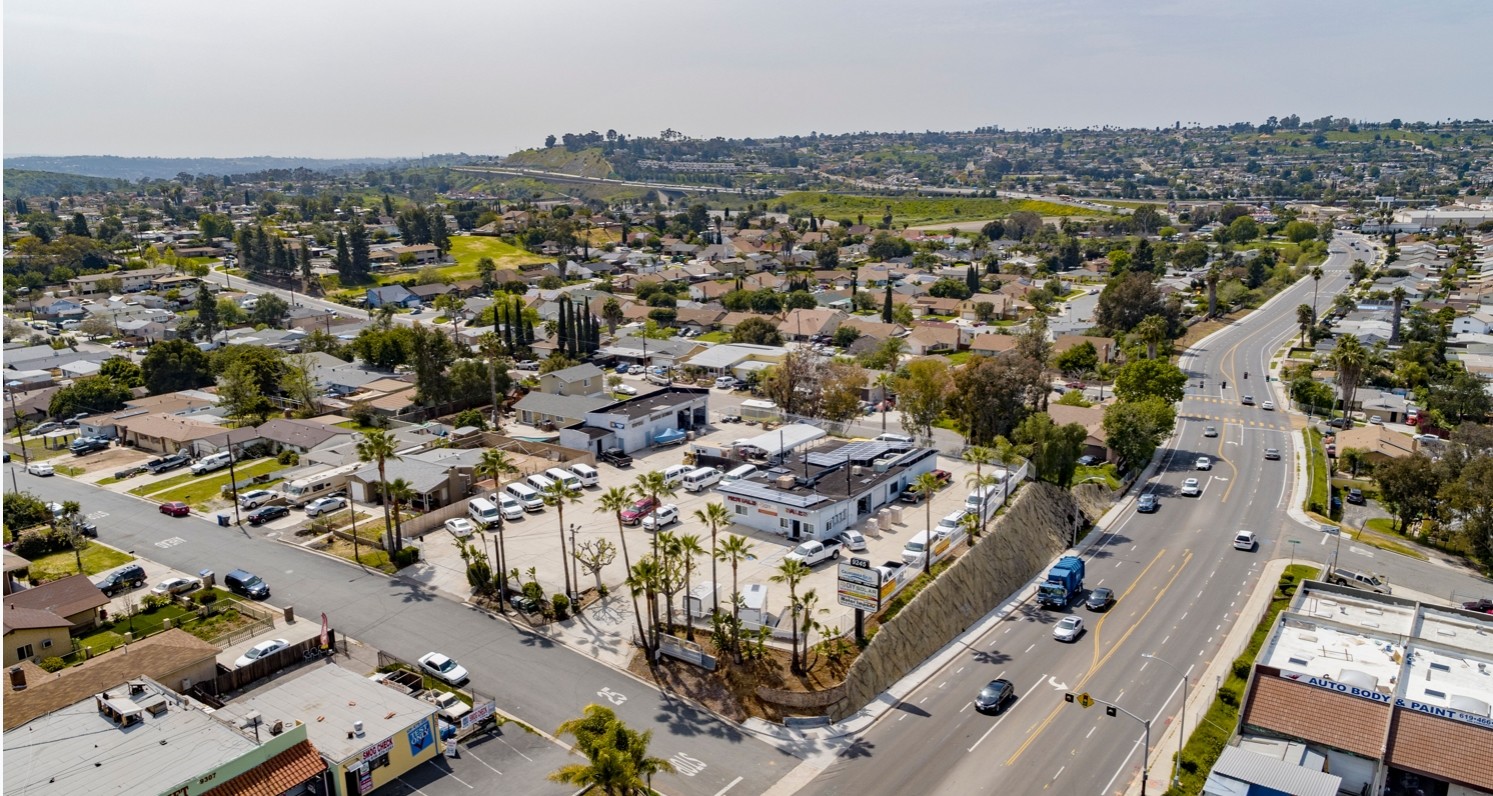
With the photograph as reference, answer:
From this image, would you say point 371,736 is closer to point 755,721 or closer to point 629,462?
point 755,721

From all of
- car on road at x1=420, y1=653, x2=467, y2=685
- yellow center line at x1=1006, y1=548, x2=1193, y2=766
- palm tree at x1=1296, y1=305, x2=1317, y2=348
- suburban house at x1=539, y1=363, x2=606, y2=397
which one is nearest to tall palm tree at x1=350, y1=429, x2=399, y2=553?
car on road at x1=420, y1=653, x2=467, y2=685

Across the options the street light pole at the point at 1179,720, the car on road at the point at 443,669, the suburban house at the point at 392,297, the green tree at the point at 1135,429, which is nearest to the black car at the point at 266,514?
the car on road at the point at 443,669

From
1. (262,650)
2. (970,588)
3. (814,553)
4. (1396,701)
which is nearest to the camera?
(1396,701)

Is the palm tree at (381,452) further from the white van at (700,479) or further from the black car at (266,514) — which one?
the white van at (700,479)

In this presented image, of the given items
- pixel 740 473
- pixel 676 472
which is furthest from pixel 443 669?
pixel 676 472

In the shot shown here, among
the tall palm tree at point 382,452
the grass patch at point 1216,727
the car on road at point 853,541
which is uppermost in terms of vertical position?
the tall palm tree at point 382,452

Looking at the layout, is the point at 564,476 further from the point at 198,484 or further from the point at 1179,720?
the point at 1179,720
